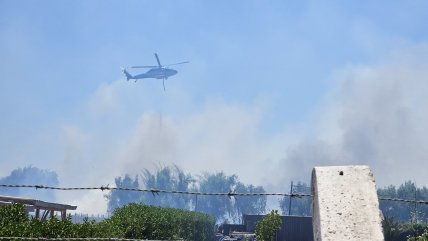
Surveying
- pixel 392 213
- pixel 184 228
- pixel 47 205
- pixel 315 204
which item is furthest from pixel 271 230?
pixel 392 213

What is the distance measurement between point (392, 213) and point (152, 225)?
155 m

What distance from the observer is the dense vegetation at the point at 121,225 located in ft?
Answer: 48.3

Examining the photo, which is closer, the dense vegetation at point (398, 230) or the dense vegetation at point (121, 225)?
the dense vegetation at point (121, 225)

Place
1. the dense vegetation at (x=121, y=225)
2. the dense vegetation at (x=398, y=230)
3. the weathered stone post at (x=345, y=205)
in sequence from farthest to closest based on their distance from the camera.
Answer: the dense vegetation at (x=398, y=230) < the dense vegetation at (x=121, y=225) < the weathered stone post at (x=345, y=205)

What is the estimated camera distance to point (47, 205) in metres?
26.2

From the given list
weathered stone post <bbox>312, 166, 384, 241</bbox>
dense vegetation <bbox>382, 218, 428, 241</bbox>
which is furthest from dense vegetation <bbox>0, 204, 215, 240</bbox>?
dense vegetation <bbox>382, 218, 428, 241</bbox>

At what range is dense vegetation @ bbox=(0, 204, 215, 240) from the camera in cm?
1472

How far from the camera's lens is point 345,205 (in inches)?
Answer: 192

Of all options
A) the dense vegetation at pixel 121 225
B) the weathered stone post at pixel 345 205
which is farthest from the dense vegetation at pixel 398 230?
the weathered stone post at pixel 345 205

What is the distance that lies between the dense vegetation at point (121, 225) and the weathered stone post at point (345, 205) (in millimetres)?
9978

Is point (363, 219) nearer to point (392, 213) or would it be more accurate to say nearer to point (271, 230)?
point (271, 230)

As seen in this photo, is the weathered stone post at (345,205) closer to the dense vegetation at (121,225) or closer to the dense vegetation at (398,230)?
the dense vegetation at (121,225)

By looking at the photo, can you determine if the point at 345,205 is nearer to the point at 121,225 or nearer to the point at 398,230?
the point at 121,225

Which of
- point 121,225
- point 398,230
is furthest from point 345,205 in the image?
point 398,230
